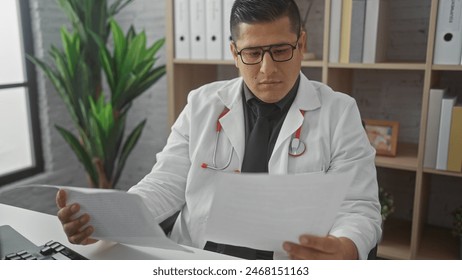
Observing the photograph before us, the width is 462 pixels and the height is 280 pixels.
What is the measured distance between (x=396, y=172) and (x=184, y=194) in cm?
112

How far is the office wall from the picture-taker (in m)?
2.16

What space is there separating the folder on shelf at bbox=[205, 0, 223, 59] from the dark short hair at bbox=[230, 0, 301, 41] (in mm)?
703

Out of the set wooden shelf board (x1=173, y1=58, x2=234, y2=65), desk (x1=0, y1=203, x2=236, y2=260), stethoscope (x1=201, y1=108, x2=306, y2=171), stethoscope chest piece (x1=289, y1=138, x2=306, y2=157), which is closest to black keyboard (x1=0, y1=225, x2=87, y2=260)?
desk (x1=0, y1=203, x2=236, y2=260)

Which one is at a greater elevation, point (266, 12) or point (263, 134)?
point (266, 12)

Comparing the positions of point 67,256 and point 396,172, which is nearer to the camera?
point 67,256

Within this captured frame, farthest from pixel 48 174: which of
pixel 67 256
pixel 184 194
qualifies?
pixel 67 256

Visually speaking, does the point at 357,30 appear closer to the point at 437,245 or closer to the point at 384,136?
the point at 384,136

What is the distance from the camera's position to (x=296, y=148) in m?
1.03

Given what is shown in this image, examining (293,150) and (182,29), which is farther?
(182,29)

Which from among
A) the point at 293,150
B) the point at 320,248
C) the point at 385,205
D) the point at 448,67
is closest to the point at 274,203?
the point at 320,248

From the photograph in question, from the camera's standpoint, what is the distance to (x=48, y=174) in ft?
7.44

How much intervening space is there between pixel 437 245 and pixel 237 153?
104cm

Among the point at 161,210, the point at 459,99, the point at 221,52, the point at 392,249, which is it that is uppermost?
the point at 221,52
